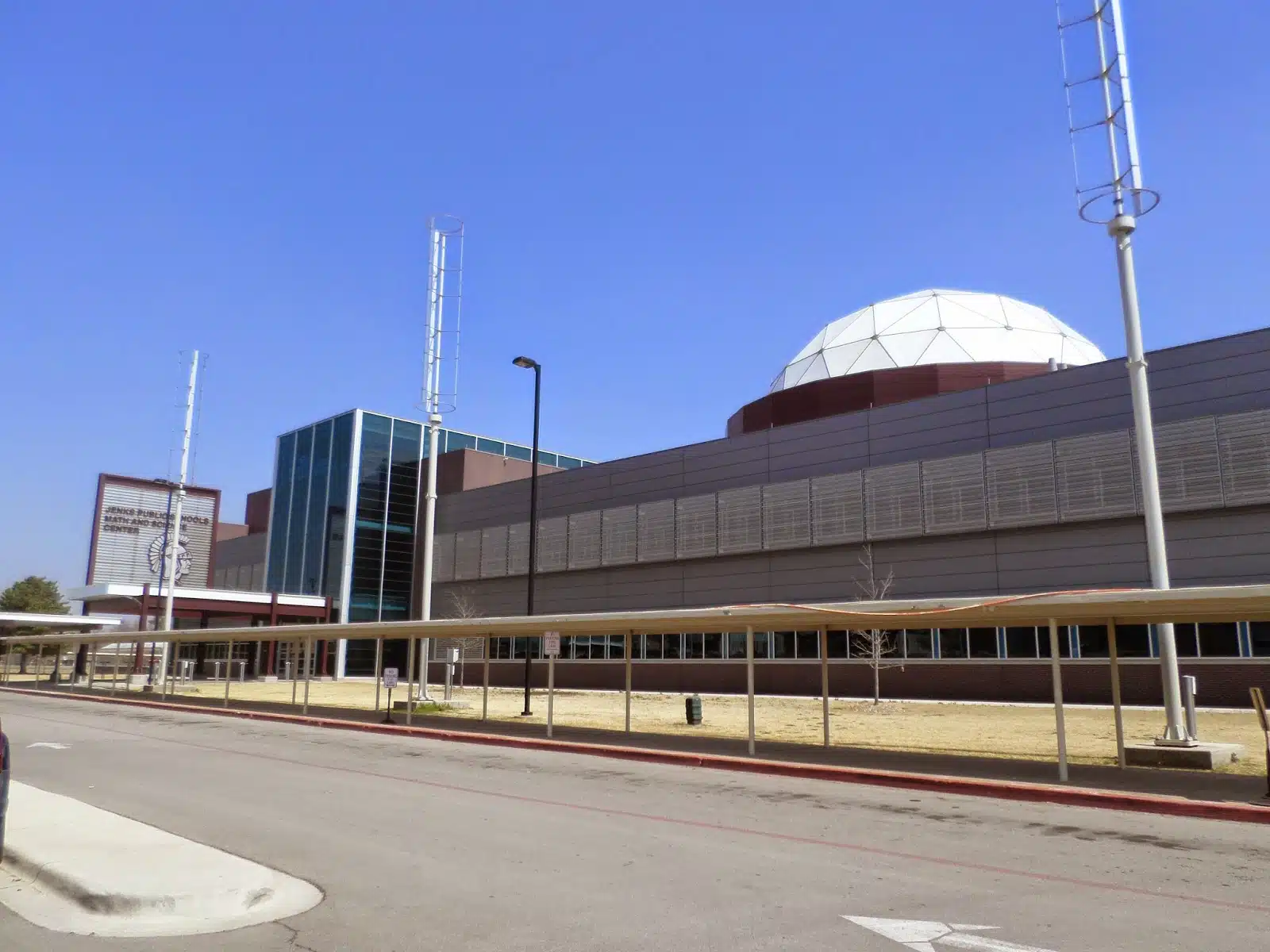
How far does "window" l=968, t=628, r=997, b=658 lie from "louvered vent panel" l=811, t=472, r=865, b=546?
5.98 m

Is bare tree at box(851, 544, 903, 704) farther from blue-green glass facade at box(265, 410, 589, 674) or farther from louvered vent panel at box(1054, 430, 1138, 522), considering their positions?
blue-green glass facade at box(265, 410, 589, 674)

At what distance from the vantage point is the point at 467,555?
58.2 meters

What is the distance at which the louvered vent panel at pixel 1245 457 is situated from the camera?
1151 inches

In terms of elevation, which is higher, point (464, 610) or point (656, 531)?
point (656, 531)

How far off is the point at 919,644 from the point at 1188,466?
1131 centimetres

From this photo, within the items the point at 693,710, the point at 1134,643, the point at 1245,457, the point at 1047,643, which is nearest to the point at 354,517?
the point at 693,710

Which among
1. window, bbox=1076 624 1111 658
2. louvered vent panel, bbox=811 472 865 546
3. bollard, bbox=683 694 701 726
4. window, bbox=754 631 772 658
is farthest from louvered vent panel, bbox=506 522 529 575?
window, bbox=1076 624 1111 658

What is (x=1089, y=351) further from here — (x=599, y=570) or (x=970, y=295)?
(x=599, y=570)

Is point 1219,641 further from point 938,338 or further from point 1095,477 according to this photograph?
point 938,338

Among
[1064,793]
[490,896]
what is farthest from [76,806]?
[1064,793]

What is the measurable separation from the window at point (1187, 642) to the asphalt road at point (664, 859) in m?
21.3

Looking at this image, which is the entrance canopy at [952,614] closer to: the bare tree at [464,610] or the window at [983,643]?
the window at [983,643]

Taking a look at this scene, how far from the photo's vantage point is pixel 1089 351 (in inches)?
2067

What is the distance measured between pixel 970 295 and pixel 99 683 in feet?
173
